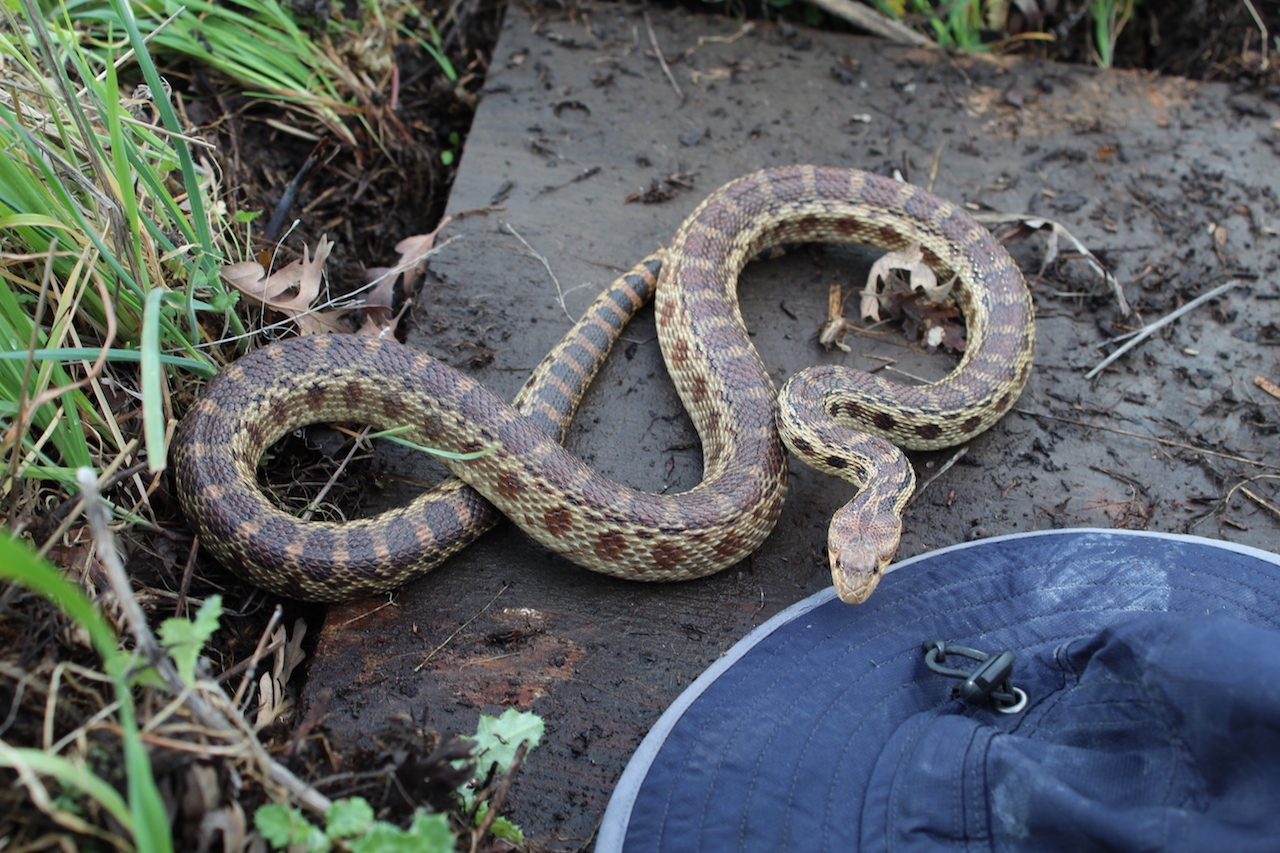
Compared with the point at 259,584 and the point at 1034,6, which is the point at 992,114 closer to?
the point at 1034,6

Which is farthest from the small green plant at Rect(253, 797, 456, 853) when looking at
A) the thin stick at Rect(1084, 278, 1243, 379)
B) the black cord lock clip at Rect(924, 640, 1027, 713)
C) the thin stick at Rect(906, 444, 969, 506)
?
the thin stick at Rect(1084, 278, 1243, 379)

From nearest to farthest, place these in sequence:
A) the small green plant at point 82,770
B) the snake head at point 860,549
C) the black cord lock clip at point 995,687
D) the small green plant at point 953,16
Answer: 1. the small green plant at point 82,770
2. the black cord lock clip at point 995,687
3. the snake head at point 860,549
4. the small green plant at point 953,16

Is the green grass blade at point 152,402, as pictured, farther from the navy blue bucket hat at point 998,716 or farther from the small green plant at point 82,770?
the navy blue bucket hat at point 998,716

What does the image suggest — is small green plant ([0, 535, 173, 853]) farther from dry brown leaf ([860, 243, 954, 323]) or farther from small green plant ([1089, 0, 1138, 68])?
small green plant ([1089, 0, 1138, 68])

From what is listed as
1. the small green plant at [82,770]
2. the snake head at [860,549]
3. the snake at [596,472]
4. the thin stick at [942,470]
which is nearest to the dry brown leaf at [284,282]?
the snake at [596,472]

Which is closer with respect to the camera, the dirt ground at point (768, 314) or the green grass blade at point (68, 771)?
the green grass blade at point (68, 771)

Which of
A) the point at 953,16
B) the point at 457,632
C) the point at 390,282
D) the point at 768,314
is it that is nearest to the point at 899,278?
the point at 768,314

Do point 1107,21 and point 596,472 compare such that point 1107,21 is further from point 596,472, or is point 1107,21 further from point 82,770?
point 82,770

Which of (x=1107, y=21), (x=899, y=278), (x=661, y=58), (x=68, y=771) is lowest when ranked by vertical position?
(x=899, y=278)
